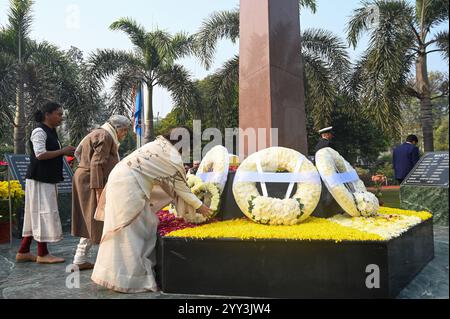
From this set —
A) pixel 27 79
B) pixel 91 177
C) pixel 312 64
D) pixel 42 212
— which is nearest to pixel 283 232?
pixel 91 177

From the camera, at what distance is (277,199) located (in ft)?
11.2

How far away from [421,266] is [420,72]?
25.8 feet

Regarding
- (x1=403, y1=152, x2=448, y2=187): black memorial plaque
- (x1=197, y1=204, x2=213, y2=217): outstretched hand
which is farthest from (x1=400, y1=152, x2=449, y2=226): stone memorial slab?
(x1=197, y1=204, x2=213, y2=217): outstretched hand

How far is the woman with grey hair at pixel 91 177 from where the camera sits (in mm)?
3857

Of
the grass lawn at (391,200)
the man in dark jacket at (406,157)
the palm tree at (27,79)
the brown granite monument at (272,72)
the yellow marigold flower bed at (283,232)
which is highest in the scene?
the palm tree at (27,79)

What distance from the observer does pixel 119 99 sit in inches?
494

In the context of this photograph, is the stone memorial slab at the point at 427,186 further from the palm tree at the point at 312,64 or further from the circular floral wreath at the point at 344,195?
the palm tree at the point at 312,64

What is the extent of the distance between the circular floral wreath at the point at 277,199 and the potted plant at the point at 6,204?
3.58 m

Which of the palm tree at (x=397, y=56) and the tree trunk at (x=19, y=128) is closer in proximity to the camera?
the palm tree at (x=397, y=56)

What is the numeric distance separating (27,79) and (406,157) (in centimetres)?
1096

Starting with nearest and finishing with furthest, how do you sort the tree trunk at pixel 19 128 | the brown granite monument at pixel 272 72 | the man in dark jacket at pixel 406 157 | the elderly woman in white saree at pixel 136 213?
the elderly woman in white saree at pixel 136 213 < the brown granite monument at pixel 272 72 < the man in dark jacket at pixel 406 157 < the tree trunk at pixel 19 128

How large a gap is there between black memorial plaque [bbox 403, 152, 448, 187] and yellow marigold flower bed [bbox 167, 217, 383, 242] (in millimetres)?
3023

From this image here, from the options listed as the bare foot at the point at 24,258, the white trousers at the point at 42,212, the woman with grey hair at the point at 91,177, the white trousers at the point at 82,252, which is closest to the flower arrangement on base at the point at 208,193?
the woman with grey hair at the point at 91,177
